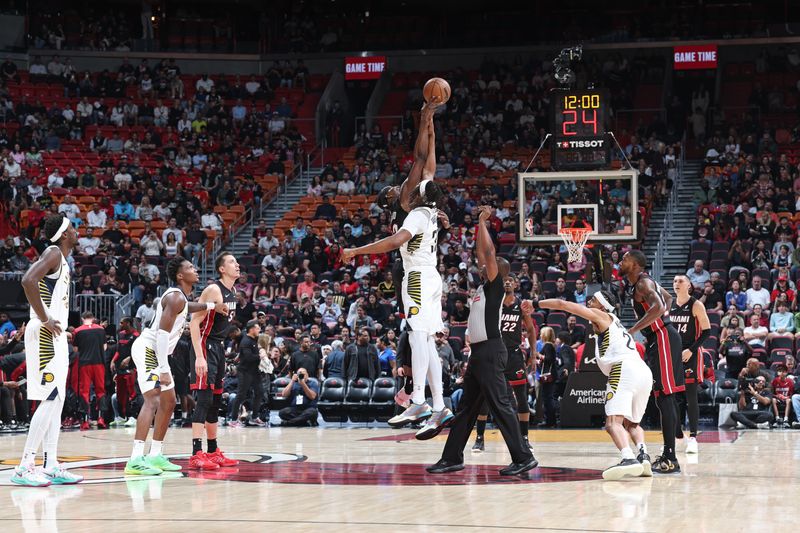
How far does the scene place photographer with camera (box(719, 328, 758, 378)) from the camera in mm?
17734

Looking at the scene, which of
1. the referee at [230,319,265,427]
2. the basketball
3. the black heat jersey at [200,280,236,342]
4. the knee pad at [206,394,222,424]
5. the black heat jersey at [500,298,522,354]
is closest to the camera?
the basketball

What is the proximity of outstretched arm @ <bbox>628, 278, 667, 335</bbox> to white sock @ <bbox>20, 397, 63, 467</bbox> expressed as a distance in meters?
4.98

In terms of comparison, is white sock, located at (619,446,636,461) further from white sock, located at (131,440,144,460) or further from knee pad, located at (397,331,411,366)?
white sock, located at (131,440,144,460)

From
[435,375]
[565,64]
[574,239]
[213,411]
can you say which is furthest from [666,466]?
[565,64]

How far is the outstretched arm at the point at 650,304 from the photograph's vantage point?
9812 mm

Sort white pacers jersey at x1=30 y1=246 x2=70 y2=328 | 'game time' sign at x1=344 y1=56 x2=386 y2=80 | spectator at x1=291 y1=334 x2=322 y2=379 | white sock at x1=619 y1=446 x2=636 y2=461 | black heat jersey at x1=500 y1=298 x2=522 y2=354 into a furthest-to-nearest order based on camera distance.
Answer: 1. 'game time' sign at x1=344 y1=56 x2=386 y2=80
2. spectator at x1=291 y1=334 x2=322 y2=379
3. black heat jersey at x1=500 y1=298 x2=522 y2=354
4. white sock at x1=619 y1=446 x2=636 y2=461
5. white pacers jersey at x1=30 y1=246 x2=70 y2=328

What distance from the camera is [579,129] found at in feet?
66.2

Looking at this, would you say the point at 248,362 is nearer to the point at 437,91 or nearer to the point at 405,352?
the point at 405,352

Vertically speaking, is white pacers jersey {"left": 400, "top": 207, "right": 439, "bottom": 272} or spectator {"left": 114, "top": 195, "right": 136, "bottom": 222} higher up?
spectator {"left": 114, "top": 195, "right": 136, "bottom": 222}

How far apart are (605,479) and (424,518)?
2.83m

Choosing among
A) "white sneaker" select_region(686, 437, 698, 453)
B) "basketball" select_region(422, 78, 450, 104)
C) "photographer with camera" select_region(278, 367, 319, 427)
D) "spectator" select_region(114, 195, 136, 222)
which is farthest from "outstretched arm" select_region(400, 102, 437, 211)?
"spectator" select_region(114, 195, 136, 222)

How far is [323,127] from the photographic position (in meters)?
32.4

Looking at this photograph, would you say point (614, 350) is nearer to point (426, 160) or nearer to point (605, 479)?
point (605, 479)

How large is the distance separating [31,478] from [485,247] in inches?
165
